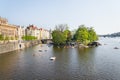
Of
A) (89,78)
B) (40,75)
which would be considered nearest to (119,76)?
(89,78)

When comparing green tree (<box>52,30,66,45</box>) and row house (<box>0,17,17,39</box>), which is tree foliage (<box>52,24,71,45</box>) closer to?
green tree (<box>52,30,66,45</box>)

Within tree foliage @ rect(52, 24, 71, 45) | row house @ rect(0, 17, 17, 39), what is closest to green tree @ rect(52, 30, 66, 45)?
tree foliage @ rect(52, 24, 71, 45)

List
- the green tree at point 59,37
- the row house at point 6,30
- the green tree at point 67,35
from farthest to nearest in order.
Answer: the green tree at point 67,35 → the green tree at point 59,37 → the row house at point 6,30

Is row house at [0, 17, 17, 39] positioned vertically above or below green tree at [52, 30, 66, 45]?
above

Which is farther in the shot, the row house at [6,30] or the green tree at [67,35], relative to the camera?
the green tree at [67,35]

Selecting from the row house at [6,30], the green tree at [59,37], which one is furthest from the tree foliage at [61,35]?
the row house at [6,30]

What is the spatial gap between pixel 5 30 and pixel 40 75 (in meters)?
112

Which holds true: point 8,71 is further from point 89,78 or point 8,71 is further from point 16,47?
point 16,47

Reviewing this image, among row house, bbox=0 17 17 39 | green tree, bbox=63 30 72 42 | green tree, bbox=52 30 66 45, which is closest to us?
row house, bbox=0 17 17 39

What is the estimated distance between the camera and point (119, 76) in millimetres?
50250

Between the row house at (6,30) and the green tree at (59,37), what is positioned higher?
the row house at (6,30)

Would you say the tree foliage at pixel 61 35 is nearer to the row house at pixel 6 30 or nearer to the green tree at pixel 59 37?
the green tree at pixel 59 37

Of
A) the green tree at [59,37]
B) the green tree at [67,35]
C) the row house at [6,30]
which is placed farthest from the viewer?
the green tree at [67,35]

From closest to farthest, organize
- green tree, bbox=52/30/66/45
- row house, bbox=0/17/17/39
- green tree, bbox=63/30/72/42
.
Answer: row house, bbox=0/17/17/39, green tree, bbox=52/30/66/45, green tree, bbox=63/30/72/42
